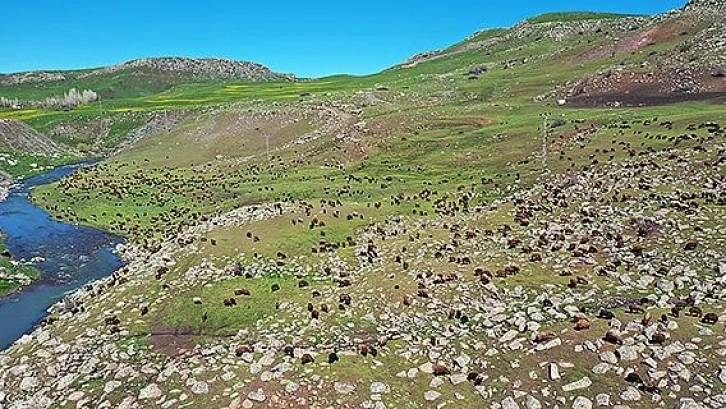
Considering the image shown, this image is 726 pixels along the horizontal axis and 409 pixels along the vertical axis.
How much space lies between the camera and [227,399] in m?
16.5

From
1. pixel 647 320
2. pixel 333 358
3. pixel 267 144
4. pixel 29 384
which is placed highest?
pixel 267 144

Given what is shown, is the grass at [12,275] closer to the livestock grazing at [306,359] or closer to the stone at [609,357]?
the livestock grazing at [306,359]

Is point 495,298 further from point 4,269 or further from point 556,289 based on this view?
point 4,269

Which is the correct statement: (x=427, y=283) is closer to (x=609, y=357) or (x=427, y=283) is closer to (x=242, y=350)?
(x=242, y=350)

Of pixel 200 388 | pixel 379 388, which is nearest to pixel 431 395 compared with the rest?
pixel 379 388

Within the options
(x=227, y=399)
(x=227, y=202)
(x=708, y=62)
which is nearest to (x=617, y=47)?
(x=708, y=62)

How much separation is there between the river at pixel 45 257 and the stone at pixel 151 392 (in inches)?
468

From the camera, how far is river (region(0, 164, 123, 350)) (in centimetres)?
3036

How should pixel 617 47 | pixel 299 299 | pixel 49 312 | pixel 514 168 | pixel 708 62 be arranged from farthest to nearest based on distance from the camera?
pixel 617 47
pixel 708 62
pixel 514 168
pixel 49 312
pixel 299 299

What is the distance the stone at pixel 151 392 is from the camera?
17.6 m

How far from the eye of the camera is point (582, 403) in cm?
1483

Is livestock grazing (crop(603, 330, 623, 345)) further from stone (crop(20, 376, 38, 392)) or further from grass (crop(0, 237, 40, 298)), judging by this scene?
grass (crop(0, 237, 40, 298))

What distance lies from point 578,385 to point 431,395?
3966 mm

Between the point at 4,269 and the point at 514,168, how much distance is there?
131 feet
